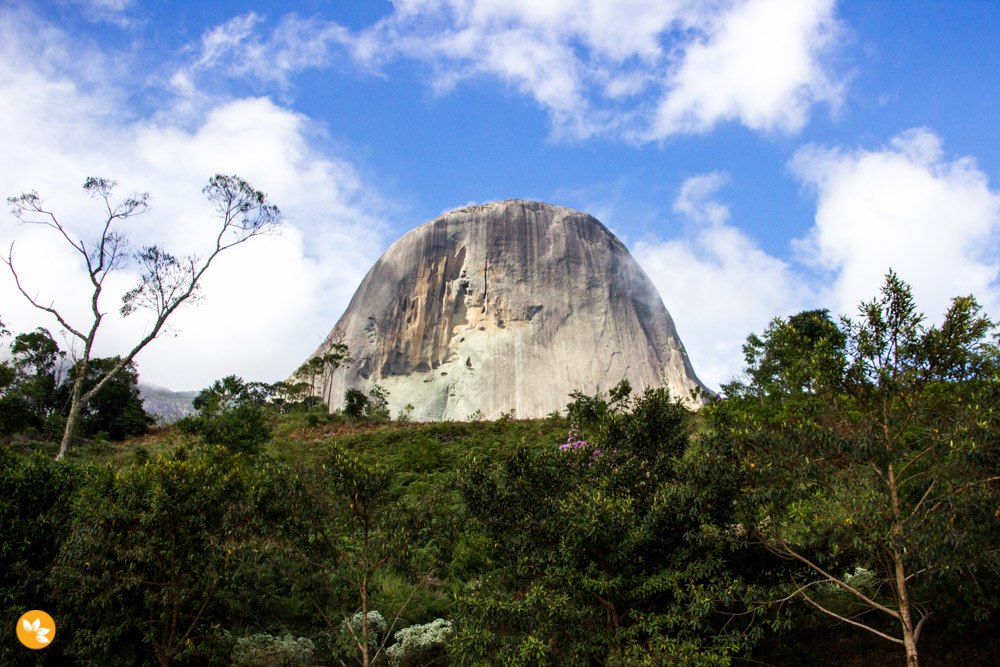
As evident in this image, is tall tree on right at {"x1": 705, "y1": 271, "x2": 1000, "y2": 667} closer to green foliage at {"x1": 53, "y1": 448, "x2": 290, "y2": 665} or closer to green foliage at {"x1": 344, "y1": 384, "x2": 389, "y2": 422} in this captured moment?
green foliage at {"x1": 53, "y1": 448, "x2": 290, "y2": 665}

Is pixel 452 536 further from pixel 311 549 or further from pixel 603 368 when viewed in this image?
pixel 603 368

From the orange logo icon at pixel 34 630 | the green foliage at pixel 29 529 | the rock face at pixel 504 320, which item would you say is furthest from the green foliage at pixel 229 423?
the rock face at pixel 504 320

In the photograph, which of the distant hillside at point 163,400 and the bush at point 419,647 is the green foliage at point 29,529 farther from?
the distant hillside at point 163,400

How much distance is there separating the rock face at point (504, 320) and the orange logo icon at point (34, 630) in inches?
1670

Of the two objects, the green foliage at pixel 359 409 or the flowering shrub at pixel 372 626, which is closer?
the flowering shrub at pixel 372 626

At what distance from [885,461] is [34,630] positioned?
1000cm

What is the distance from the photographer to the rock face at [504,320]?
52.4 m

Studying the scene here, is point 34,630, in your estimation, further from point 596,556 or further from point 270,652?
point 596,556

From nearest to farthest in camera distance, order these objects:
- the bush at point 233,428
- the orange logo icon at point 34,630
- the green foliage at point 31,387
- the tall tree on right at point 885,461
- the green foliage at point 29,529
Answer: the tall tree on right at point 885,461
the orange logo icon at point 34,630
the green foliage at point 29,529
the bush at point 233,428
the green foliage at point 31,387

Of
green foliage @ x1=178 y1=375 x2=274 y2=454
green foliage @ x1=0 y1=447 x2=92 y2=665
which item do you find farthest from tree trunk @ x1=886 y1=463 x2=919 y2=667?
green foliage @ x1=178 y1=375 x2=274 y2=454

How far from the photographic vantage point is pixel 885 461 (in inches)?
281

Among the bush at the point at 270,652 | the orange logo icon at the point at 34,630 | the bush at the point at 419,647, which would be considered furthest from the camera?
the bush at the point at 419,647

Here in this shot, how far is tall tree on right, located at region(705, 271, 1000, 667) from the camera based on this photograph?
6.55m

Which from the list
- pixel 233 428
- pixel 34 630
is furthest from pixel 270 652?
pixel 233 428
